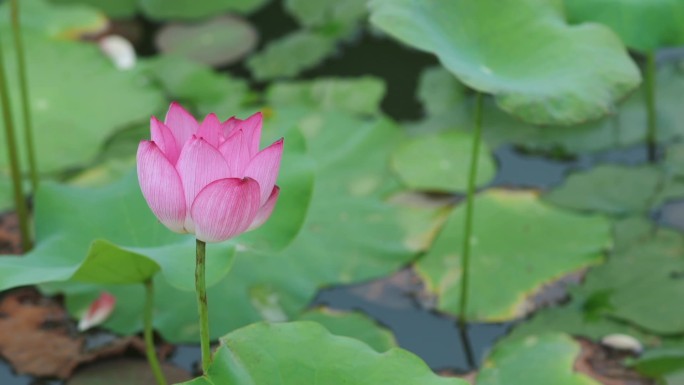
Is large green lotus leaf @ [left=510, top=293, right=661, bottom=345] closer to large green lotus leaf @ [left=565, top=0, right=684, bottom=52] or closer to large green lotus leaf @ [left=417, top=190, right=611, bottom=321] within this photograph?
large green lotus leaf @ [left=417, top=190, right=611, bottom=321]

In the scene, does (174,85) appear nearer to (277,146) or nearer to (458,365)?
(458,365)

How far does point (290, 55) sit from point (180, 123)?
180cm

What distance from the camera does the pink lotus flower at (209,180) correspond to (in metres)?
1.22

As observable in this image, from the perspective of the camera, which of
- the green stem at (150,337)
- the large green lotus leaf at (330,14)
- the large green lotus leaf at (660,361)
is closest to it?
the green stem at (150,337)

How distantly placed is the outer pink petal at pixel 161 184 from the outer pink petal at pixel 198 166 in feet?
0.03

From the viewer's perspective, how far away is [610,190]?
2.44m

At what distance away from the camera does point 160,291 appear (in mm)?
2117

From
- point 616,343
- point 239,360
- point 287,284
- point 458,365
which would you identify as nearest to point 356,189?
point 287,284

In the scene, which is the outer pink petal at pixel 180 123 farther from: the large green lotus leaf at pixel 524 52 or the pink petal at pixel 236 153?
the large green lotus leaf at pixel 524 52

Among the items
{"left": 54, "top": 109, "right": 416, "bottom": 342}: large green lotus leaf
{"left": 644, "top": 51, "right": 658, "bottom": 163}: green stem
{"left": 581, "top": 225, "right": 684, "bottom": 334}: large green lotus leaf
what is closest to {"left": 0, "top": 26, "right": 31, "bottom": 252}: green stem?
{"left": 54, "top": 109, "right": 416, "bottom": 342}: large green lotus leaf

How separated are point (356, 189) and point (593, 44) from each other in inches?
30.0

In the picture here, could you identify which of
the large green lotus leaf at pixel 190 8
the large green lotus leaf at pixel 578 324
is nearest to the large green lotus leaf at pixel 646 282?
the large green lotus leaf at pixel 578 324

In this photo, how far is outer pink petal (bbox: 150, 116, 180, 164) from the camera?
128 centimetres

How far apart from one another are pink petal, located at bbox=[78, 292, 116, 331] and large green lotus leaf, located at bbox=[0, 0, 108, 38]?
1.24 metres
